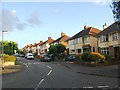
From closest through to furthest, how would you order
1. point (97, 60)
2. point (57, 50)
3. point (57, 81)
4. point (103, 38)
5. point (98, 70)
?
point (57, 81)
point (98, 70)
point (97, 60)
point (103, 38)
point (57, 50)

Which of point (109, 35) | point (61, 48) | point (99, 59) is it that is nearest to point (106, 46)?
point (109, 35)

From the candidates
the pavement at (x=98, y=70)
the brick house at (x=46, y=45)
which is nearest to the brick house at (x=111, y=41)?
the pavement at (x=98, y=70)

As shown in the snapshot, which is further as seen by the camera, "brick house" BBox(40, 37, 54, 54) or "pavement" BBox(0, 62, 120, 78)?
"brick house" BBox(40, 37, 54, 54)

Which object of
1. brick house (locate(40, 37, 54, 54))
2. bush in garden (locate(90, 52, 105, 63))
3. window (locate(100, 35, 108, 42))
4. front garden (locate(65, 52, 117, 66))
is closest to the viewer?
front garden (locate(65, 52, 117, 66))

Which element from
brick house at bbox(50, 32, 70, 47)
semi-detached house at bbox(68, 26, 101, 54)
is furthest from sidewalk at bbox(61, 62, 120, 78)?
brick house at bbox(50, 32, 70, 47)

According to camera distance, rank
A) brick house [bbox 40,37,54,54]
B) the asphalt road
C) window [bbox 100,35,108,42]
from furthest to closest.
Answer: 1. brick house [bbox 40,37,54,54]
2. window [bbox 100,35,108,42]
3. the asphalt road

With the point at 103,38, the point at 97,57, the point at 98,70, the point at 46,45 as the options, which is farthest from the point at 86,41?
the point at 46,45

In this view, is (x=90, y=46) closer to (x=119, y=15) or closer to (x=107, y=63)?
(x=107, y=63)

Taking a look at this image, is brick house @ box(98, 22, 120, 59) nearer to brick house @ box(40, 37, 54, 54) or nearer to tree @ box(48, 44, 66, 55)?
tree @ box(48, 44, 66, 55)

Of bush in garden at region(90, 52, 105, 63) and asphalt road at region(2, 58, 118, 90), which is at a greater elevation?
bush in garden at region(90, 52, 105, 63)

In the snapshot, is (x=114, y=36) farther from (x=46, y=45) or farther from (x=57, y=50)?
(x=46, y=45)

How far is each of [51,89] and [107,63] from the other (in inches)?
924

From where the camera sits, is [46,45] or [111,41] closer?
[111,41]

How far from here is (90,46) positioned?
61594mm
